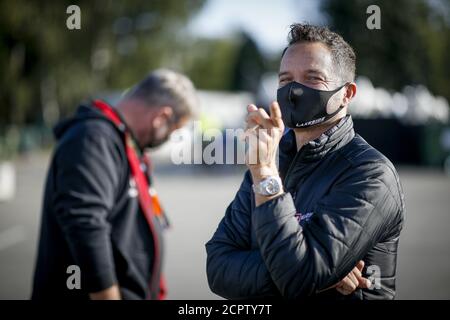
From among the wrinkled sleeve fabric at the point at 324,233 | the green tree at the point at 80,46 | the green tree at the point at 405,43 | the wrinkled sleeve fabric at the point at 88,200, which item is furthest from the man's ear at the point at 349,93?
the green tree at the point at 80,46

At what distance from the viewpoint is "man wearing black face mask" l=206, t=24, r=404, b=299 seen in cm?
158

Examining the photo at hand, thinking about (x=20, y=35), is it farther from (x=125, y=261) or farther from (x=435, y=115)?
(x=125, y=261)

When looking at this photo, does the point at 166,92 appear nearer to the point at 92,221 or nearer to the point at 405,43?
the point at 92,221

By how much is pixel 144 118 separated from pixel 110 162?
458 mm

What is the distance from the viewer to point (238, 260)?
5.90 ft

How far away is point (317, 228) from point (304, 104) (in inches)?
17.7

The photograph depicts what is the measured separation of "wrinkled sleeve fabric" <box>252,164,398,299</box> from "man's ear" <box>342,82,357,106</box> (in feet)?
0.94

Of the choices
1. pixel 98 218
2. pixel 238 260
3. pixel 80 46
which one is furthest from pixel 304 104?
pixel 80 46

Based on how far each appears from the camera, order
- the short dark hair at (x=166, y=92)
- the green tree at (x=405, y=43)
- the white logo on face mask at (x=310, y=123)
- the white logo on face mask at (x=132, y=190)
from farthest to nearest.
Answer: the green tree at (x=405, y=43) < the short dark hair at (x=166, y=92) < the white logo on face mask at (x=132, y=190) < the white logo on face mask at (x=310, y=123)

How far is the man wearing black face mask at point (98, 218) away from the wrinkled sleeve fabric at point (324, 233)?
1.18 m

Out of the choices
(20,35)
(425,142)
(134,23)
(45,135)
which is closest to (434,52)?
(425,142)

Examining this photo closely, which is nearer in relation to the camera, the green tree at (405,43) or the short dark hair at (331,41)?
the short dark hair at (331,41)

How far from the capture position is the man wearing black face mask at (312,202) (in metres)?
1.58

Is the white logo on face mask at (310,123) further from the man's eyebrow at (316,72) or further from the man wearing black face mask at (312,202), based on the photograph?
the man's eyebrow at (316,72)
